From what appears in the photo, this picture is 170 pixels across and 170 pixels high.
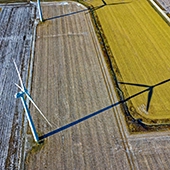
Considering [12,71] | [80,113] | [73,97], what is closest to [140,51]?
[73,97]

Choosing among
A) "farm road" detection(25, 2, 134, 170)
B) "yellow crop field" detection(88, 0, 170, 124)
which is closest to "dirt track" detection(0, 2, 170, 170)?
"farm road" detection(25, 2, 134, 170)

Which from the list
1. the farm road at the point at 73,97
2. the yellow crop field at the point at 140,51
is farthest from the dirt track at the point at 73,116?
the yellow crop field at the point at 140,51

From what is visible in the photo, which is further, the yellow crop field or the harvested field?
the yellow crop field

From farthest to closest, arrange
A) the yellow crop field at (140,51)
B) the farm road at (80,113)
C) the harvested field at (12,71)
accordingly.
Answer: the yellow crop field at (140,51)
the harvested field at (12,71)
the farm road at (80,113)

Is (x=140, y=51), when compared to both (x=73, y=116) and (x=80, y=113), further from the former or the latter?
(x=73, y=116)

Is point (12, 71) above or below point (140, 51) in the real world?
below

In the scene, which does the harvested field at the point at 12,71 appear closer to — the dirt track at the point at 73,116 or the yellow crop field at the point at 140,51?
the dirt track at the point at 73,116

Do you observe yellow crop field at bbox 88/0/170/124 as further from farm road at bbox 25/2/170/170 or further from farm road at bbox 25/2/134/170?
farm road at bbox 25/2/134/170
